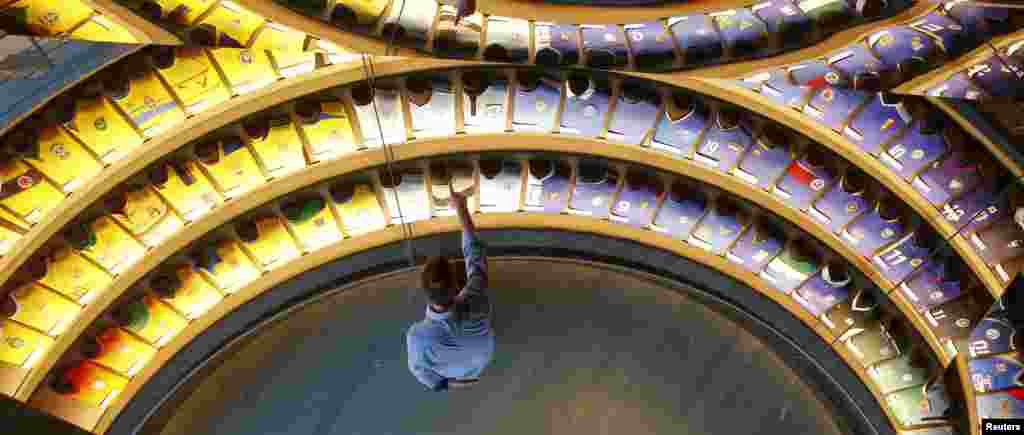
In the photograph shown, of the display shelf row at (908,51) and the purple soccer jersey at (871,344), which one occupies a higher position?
the display shelf row at (908,51)

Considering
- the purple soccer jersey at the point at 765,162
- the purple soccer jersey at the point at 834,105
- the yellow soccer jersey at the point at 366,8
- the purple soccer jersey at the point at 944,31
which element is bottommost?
the yellow soccer jersey at the point at 366,8

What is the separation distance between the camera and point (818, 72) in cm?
564

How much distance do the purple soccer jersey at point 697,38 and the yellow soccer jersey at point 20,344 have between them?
489 cm

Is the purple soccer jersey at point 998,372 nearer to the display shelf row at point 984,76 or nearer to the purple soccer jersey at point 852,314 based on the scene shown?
the purple soccer jersey at point 852,314

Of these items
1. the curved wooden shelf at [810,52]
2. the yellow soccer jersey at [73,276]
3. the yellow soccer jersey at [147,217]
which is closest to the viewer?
the curved wooden shelf at [810,52]

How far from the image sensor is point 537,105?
6496 mm

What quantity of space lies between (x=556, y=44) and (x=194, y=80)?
2404mm

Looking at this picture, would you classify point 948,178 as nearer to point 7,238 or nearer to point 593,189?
point 593,189

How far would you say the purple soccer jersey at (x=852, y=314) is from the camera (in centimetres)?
752

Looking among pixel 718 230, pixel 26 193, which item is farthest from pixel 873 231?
pixel 26 193

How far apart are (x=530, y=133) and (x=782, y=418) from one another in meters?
3.42

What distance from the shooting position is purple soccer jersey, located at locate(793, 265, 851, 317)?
24.6 feet

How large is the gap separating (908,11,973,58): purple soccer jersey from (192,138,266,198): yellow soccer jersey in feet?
14.8

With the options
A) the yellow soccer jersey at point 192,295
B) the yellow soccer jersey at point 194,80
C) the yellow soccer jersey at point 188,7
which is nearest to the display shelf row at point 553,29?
the yellow soccer jersey at point 188,7
